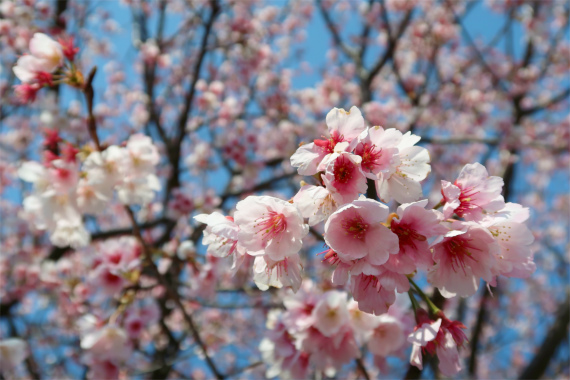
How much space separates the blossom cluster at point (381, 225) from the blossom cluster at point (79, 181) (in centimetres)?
105

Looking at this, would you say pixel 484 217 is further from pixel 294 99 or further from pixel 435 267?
pixel 294 99

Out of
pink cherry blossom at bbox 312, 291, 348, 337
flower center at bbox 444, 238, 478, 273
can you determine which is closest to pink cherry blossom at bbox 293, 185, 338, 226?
flower center at bbox 444, 238, 478, 273

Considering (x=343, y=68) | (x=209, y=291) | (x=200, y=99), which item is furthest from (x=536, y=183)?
(x=209, y=291)

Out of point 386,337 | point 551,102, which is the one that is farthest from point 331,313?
point 551,102

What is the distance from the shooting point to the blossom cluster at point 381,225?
3.30ft

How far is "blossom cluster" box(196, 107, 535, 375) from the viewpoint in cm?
101

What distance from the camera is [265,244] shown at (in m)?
1.10

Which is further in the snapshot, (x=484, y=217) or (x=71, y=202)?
(x=71, y=202)

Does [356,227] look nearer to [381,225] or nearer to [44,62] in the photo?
[381,225]

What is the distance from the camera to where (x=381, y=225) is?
102cm

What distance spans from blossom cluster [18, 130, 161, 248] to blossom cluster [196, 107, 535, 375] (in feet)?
3.44

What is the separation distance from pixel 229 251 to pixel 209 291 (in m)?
1.61

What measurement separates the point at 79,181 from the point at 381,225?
5.20ft

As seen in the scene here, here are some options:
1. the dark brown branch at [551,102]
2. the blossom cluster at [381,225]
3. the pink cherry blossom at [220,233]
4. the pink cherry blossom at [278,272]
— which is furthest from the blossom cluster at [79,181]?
the dark brown branch at [551,102]
